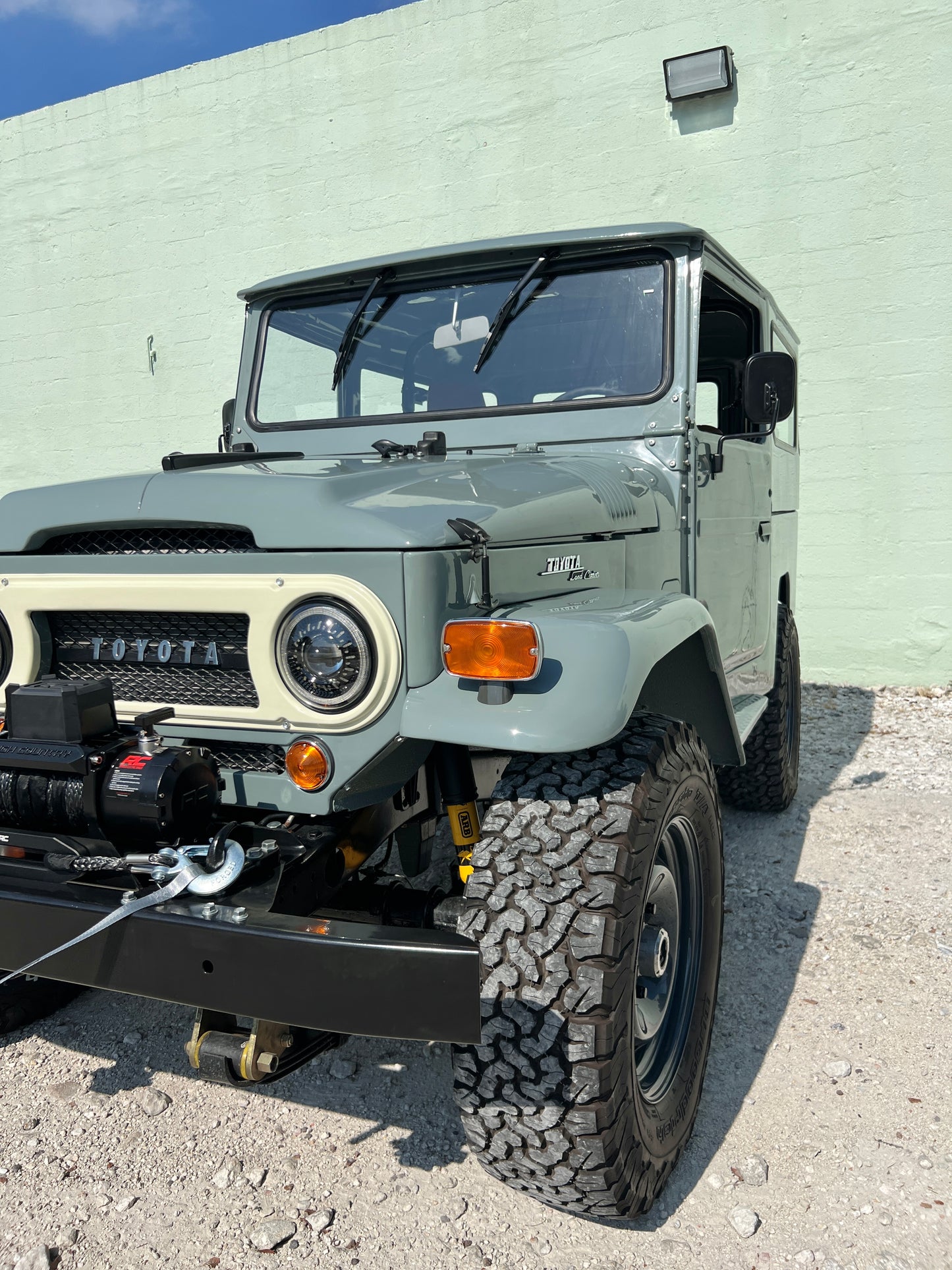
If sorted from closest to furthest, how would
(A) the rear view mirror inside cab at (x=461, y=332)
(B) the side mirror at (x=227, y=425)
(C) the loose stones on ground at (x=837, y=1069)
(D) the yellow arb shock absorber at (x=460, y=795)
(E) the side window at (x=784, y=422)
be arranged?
(D) the yellow arb shock absorber at (x=460, y=795) < (C) the loose stones on ground at (x=837, y=1069) < (A) the rear view mirror inside cab at (x=461, y=332) < (B) the side mirror at (x=227, y=425) < (E) the side window at (x=784, y=422)

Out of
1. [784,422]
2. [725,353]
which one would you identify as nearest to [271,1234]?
[725,353]

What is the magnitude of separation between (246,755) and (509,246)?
1.74 m

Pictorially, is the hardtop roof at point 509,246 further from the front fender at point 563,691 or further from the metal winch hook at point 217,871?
the metal winch hook at point 217,871

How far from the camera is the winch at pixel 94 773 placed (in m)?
1.78

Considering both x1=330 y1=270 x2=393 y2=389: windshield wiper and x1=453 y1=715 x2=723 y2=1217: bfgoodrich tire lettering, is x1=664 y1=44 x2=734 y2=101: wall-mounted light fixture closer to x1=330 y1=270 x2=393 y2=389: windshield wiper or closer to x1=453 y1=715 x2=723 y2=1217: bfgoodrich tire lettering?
x1=330 y1=270 x2=393 y2=389: windshield wiper

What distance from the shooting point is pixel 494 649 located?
5.66ft

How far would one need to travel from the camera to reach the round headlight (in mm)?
1824

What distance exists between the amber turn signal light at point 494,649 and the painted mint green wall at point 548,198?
5.91 meters

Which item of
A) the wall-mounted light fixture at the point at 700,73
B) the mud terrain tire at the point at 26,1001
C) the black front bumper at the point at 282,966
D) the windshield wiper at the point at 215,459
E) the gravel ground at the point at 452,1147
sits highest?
the wall-mounted light fixture at the point at 700,73

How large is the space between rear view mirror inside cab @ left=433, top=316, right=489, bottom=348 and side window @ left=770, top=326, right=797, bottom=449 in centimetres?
143

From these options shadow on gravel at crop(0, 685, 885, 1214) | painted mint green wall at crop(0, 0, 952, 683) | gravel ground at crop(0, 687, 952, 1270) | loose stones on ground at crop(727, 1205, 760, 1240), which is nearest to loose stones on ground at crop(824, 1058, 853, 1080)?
gravel ground at crop(0, 687, 952, 1270)

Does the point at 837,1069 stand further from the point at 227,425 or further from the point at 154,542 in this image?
the point at 227,425

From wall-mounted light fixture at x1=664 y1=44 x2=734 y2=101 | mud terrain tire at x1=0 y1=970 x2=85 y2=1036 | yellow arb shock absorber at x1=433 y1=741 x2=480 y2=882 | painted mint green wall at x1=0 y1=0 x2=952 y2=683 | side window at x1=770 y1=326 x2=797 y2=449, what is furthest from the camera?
wall-mounted light fixture at x1=664 y1=44 x2=734 y2=101

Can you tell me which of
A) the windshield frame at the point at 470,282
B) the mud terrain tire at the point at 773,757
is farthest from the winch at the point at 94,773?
the mud terrain tire at the point at 773,757
